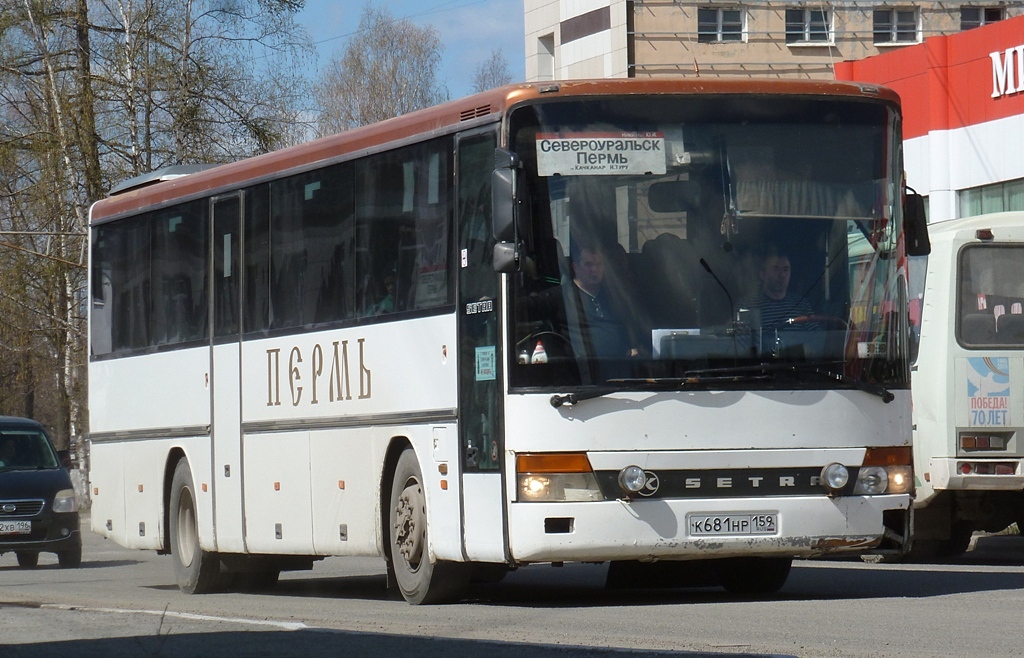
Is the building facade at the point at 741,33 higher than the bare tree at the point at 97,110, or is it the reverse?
the building facade at the point at 741,33

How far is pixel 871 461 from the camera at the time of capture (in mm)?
11719

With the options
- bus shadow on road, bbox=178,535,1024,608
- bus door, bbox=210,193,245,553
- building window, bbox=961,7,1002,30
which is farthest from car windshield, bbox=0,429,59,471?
building window, bbox=961,7,1002,30

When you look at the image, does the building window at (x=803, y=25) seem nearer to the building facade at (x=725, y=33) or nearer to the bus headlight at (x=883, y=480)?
the building facade at (x=725, y=33)

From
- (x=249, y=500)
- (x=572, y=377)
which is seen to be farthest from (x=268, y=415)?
(x=572, y=377)

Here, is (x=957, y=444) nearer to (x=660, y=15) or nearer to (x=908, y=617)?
(x=908, y=617)

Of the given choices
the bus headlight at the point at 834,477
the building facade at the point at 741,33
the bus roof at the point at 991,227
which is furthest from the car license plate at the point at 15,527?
the building facade at the point at 741,33

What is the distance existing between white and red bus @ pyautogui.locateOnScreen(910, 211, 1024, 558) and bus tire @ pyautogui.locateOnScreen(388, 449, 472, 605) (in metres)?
5.89

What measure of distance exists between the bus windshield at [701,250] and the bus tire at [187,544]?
582 centimetres

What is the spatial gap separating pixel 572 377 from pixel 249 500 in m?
4.70

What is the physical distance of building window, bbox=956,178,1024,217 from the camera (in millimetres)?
29734

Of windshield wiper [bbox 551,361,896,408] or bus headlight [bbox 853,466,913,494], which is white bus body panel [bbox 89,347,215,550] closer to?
windshield wiper [bbox 551,361,896,408]

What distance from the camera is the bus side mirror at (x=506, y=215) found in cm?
1114

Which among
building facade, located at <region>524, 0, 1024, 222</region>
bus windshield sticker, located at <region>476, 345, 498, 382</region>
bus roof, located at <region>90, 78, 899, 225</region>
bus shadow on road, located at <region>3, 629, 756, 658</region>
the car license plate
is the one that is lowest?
the car license plate

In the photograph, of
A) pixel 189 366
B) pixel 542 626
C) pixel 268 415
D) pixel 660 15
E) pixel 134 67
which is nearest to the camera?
pixel 542 626
